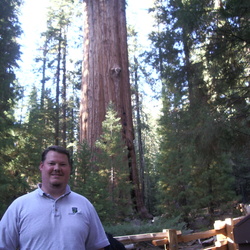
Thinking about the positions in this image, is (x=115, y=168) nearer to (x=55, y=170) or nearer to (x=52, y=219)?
(x=55, y=170)

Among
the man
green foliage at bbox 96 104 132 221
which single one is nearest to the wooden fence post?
the man

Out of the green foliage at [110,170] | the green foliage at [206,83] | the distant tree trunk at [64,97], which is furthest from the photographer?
the distant tree trunk at [64,97]

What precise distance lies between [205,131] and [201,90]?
6.22 ft

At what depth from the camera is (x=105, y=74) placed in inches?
481

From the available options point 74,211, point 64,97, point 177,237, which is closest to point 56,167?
point 74,211

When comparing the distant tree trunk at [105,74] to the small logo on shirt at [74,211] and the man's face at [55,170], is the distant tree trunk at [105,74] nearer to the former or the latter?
the man's face at [55,170]

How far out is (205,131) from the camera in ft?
27.1

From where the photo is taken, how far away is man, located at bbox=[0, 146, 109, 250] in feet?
6.87

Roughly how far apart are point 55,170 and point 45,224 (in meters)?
0.39

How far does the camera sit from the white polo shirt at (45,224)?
2090mm

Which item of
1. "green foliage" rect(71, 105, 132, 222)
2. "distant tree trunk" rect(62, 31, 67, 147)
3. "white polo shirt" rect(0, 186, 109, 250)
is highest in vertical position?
"distant tree trunk" rect(62, 31, 67, 147)

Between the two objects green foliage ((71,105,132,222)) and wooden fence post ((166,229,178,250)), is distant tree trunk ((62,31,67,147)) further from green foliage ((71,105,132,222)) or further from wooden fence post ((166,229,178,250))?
Answer: wooden fence post ((166,229,178,250))

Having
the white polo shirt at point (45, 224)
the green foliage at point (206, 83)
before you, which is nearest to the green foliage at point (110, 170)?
the green foliage at point (206, 83)

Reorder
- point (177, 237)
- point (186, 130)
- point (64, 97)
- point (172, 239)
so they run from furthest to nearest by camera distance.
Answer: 1. point (64, 97)
2. point (186, 130)
3. point (177, 237)
4. point (172, 239)
